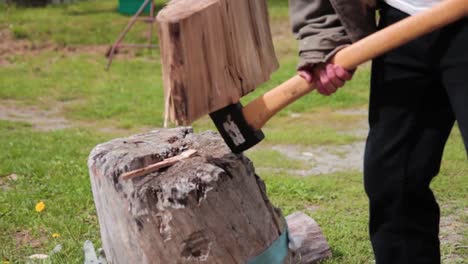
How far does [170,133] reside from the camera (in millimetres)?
3189

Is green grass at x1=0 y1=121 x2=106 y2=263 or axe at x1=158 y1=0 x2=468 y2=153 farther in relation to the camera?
green grass at x1=0 y1=121 x2=106 y2=263

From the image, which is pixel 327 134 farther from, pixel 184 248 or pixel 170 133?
pixel 184 248

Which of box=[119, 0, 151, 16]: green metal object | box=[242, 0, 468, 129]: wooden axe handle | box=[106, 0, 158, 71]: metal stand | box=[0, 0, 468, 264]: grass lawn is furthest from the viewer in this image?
box=[119, 0, 151, 16]: green metal object

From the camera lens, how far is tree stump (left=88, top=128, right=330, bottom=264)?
2629 millimetres

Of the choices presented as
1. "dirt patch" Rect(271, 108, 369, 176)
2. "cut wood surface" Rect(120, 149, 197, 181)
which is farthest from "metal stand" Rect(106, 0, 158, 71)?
"cut wood surface" Rect(120, 149, 197, 181)

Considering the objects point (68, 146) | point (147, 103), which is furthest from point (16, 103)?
point (68, 146)

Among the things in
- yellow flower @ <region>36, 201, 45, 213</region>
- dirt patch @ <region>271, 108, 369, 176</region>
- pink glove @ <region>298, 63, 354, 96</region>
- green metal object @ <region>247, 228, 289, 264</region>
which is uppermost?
pink glove @ <region>298, 63, 354, 96</region>

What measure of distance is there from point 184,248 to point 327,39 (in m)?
0.85

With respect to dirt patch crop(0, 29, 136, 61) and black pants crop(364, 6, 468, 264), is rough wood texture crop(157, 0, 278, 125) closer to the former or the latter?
black pants crop(364, 6, 468, 264)

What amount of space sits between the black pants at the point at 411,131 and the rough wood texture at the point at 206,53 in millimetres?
437

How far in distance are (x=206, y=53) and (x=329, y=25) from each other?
1.34 ft

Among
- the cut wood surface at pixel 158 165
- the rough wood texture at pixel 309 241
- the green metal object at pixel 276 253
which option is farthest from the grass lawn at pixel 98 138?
the cut wood surface at pixel 158 165

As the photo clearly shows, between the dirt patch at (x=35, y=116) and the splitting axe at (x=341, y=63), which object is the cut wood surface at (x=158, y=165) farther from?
the dirt patch at (x=35, y=116)

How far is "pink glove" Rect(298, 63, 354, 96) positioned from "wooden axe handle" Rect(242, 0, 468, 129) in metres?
0.02
